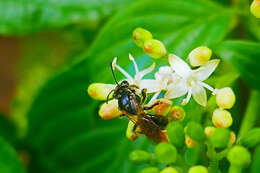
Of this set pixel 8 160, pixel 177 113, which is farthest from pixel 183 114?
pixel 8 160

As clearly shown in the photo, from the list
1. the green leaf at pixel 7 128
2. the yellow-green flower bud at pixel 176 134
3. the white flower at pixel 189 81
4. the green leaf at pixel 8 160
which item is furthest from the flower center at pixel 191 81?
the green leaf at pixel 7 128

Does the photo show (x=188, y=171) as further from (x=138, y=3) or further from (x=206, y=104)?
(x=138, y=3)

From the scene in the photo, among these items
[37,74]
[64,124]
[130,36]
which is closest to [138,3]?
[130,36]

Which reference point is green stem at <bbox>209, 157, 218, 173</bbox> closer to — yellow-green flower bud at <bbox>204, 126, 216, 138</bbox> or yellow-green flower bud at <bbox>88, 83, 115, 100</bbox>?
yellow-green flower bud at <bbox>204, 126, 216, 138</bbox>

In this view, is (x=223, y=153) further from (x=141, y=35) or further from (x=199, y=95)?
(x=141, y=35)

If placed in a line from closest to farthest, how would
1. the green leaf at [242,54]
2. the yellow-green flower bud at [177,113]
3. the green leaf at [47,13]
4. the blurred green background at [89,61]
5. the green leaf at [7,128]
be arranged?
the yellow-green flower bud at [177,113] → the green leaf at [242,54] → the blurred green background at [89,61] → the green leaf at [47,13] → the green leaf at [7,128]

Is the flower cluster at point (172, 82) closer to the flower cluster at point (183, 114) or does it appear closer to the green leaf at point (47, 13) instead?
the flower cluster at point (183, 114)
